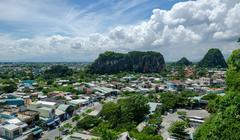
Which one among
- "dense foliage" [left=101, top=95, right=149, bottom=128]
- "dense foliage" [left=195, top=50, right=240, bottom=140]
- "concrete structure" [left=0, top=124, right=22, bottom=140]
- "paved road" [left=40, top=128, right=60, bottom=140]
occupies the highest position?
"dense foliage" [left=195, top=50, right=240, bottom=140]

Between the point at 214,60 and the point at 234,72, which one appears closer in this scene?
the point at 234,72

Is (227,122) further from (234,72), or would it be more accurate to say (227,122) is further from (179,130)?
(179,130)

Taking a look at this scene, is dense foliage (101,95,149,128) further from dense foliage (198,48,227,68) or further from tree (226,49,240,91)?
dense foliage (198,48,227,68)

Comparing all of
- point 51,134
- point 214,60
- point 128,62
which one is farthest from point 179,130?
point 214,60

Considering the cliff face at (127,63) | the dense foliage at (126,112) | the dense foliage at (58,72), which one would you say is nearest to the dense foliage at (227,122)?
the dense foliage at (126,112)

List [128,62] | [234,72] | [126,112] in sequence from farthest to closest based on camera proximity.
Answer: [128,62]
[126,112]
[234,72]

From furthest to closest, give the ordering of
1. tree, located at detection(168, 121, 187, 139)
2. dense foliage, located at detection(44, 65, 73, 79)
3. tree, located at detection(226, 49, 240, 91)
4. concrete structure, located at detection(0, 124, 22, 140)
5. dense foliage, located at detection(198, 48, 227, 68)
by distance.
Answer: dense foliage, located at detection(198, 48, 227, 68), dense foliage, located at detection(44, 65, 73, 79), concrete structure, located at detection(0, 124, 22, 140), tree, located at detection(168, 121, 187, 139), tree, located at detection(226, 49, 240, 91)

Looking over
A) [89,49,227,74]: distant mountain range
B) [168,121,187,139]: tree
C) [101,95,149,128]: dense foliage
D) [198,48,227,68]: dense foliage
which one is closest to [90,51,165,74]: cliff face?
[89,49,227,74]: distant mountain range

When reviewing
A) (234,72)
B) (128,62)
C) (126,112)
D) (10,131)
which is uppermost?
(234,72)

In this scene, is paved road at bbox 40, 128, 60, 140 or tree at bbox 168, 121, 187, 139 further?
paved road at bbox 40, 128, 60, 140

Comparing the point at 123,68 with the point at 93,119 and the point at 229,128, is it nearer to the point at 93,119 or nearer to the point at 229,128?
the point at 93,119
